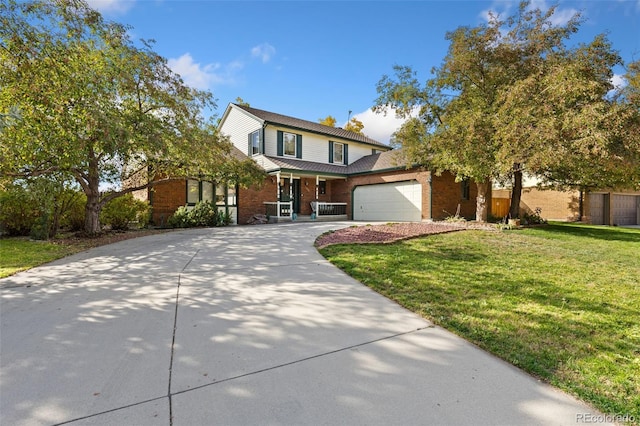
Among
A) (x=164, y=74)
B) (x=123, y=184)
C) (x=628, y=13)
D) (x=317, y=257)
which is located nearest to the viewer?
(x=317, y=257)

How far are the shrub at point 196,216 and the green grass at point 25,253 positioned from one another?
4.79 metres

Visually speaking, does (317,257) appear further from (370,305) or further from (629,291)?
(629,291)

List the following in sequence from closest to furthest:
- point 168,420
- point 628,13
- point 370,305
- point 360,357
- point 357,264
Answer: point 168,420
point 360,357
point 370,305
point 357,264
point 628,13

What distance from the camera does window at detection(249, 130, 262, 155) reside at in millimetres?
17797

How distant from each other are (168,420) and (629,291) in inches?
263

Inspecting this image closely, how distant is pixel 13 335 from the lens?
125 inches

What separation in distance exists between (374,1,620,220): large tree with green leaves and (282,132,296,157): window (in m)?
6.10

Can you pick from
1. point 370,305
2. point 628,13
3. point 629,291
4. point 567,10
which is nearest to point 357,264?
point 370,305

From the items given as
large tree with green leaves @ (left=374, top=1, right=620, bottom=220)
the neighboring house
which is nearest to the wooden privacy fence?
the neighboring house

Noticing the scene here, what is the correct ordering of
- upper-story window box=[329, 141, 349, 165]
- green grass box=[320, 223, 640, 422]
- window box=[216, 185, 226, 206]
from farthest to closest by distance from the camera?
1. upper-story window box=[329, 141, 349, 165]
2. window box=[216, 185, 226, 206]
3. green grass box=[320, 223, 640, 422]

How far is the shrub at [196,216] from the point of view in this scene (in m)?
13.3

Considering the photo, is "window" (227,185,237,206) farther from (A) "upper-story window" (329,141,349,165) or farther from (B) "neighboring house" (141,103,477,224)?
(A) "upper-story window" (329,141,349,165)

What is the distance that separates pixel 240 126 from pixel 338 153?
21.8ft

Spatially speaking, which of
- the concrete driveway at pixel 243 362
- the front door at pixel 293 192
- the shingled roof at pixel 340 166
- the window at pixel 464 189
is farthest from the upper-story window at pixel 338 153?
the concrete driveway at pixel 243 362
